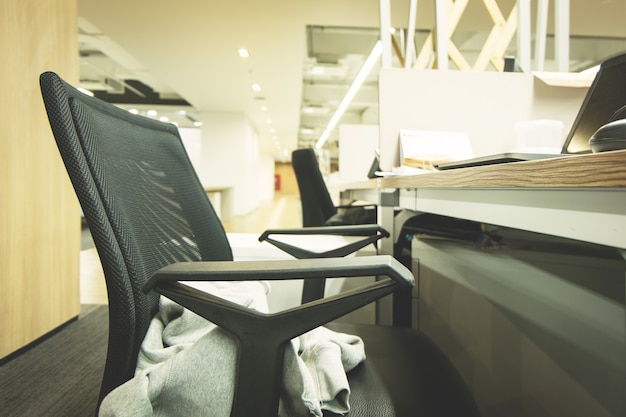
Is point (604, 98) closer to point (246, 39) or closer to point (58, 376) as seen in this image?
point (58, 376)

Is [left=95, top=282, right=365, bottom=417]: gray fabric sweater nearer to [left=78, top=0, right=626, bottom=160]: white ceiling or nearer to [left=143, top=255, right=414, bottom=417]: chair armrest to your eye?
[left=143, top=255, right=414, bottom=417]: chair armrest

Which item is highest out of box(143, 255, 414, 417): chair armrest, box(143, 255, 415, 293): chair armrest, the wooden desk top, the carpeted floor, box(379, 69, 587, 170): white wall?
box(379, 69, 587, 170): white wall

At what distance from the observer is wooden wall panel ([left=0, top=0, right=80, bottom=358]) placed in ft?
5.16

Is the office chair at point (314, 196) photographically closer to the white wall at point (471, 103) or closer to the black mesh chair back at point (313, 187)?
the black mesh chair back at point (313, 187)

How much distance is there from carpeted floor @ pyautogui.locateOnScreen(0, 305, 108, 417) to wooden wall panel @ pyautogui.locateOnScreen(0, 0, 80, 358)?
10 cm

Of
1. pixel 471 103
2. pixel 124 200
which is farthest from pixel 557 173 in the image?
pixel 471 103

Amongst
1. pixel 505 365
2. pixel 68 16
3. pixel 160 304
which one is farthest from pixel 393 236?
pixel 68 16

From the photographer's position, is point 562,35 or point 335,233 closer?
point 335,233

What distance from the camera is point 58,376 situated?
4.85ft

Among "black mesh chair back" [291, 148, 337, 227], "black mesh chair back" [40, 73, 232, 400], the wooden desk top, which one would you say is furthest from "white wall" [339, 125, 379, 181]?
the wooden desk top

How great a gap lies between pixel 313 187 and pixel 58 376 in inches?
58.4

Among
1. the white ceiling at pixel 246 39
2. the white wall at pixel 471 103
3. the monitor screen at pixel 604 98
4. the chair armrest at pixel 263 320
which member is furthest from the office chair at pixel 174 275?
the white ceiling at pixel 246 39

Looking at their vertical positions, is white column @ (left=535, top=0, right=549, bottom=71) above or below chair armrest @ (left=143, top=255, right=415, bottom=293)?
above

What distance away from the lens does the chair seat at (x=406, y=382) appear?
55 centimetres
